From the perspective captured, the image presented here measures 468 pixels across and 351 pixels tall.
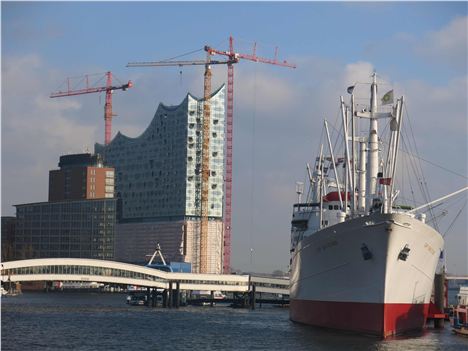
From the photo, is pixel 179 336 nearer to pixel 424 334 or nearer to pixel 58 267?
pixel 424 334

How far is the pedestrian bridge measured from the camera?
392 ft

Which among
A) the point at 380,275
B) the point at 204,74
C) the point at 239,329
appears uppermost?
the point at 204,74

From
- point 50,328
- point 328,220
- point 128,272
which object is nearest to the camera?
point 50,328

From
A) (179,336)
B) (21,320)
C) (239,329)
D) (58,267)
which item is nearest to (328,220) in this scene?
(239,329)

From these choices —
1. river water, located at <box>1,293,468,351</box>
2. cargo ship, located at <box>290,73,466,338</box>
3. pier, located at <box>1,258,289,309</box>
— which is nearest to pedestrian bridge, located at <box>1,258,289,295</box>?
pier, located at <box>1,258,289,309</box>

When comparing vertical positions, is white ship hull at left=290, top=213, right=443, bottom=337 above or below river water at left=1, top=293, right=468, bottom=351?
above

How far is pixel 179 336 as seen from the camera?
67875 millimetres

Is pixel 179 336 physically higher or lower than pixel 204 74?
lower

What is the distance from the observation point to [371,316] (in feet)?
196

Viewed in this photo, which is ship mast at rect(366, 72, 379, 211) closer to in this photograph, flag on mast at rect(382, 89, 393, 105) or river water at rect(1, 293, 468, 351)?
flag on mast at rect(382, 89, 393, 105)

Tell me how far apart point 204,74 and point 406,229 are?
440ft

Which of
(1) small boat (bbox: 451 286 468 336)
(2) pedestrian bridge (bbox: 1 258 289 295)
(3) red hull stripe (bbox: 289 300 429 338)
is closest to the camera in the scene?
(3) red hull stripe (bbox: 289 300 429 338)

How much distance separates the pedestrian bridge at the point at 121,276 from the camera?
119500mm

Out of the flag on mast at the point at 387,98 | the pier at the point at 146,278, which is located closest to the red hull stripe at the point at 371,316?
the flag on mast at the point at 387,98
